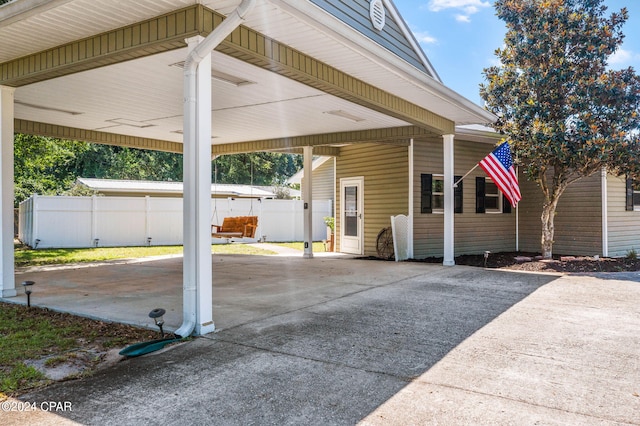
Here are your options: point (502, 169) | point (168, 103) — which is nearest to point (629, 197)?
point (502, 169)

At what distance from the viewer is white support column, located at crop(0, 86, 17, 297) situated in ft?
19.3

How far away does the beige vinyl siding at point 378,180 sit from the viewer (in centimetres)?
1064

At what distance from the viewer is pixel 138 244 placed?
49.7 ft

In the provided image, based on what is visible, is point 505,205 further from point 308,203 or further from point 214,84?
point 214,84

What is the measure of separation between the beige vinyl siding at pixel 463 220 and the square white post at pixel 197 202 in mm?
7010

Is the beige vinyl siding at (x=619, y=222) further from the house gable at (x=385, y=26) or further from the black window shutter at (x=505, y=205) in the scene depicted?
the house gable at (x=385, y=26)

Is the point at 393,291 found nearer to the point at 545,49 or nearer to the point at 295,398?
the point at 295,398

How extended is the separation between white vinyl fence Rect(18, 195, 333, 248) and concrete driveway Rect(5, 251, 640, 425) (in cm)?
916

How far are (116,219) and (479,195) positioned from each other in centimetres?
1096

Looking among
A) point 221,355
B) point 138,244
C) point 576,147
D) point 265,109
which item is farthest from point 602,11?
point 138,244

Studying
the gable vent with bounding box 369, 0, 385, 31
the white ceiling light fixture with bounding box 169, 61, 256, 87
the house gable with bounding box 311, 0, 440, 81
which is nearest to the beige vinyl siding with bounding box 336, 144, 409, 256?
the house gable with bounding box 311, 0, 440, 81

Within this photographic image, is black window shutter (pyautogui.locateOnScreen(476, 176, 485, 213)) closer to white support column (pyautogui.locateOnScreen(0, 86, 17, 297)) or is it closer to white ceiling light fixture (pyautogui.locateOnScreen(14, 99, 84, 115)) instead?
white ceiling light fixture (pyautogui.locateOnScreen(14, 99, 84, 115))

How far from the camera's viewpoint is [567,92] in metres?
8.82

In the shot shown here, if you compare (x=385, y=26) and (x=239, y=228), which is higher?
(x=385, y=26)
